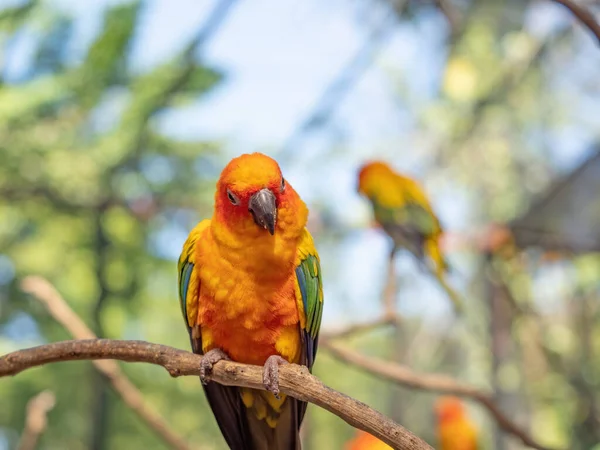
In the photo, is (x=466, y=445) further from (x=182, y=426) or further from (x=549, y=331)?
(x=549, y=331)

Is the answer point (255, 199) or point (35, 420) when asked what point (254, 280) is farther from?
point (35, 420)

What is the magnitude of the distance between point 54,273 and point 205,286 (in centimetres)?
233

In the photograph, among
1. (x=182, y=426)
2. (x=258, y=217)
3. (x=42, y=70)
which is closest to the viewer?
Answer: (x=258, y=217)

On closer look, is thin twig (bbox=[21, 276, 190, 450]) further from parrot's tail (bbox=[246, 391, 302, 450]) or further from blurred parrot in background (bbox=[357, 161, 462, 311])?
blurred parrot in background (bbox=[357, 161, 462, 311])

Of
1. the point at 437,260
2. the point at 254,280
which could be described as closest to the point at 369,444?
the point at 437,260

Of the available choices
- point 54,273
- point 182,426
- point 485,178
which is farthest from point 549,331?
point 54,273

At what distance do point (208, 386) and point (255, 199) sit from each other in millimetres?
558

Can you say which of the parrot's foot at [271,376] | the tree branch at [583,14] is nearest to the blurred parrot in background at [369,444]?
the parrot's foot at [271,376]

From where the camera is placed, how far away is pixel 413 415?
20.8ft

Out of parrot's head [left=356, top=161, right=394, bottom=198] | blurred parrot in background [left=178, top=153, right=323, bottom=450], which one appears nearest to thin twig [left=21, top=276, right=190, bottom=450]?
blurred parrot in background [left=178, top=153, right=323, bottom=450]

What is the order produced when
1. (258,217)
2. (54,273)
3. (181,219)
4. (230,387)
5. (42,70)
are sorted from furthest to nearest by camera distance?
(54,273) < (181,219) < (42,70) < (230,387) < (258,217)

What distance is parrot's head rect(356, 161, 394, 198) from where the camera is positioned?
343cm

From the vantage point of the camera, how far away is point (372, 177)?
11.3 feet

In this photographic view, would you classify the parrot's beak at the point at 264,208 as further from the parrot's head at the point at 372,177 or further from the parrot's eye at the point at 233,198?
the parrot's head at the point at 372,177
